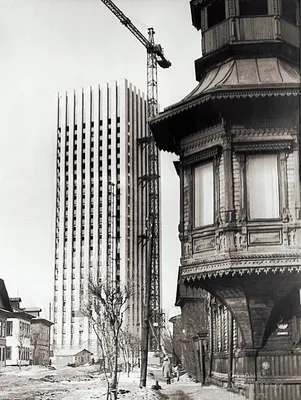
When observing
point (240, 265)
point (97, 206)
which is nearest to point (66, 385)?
point (97, 206)

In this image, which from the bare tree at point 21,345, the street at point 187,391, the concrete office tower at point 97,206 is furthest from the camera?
the bare tree at point 21,345

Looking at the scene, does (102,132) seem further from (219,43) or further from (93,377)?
(93,377)

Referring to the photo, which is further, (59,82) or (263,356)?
(59,82)

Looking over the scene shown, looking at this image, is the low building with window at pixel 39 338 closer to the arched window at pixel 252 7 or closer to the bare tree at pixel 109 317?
the bare tree at pixel 109 317

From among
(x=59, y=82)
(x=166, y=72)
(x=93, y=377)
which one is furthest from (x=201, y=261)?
(x=59, y=82)

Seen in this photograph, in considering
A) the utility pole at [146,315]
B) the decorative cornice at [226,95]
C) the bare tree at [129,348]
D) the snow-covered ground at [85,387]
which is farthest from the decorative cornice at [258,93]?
the snow-covered ground at [85,387]

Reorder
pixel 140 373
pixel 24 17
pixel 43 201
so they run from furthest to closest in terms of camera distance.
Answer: pixel 24 17, pixel 43 201, pixel 140 373

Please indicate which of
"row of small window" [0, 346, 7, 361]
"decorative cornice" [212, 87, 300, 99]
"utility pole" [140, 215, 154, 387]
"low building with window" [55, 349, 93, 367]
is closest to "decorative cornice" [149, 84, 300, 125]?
"decorative cornice" [212, 87, 300, 99]
